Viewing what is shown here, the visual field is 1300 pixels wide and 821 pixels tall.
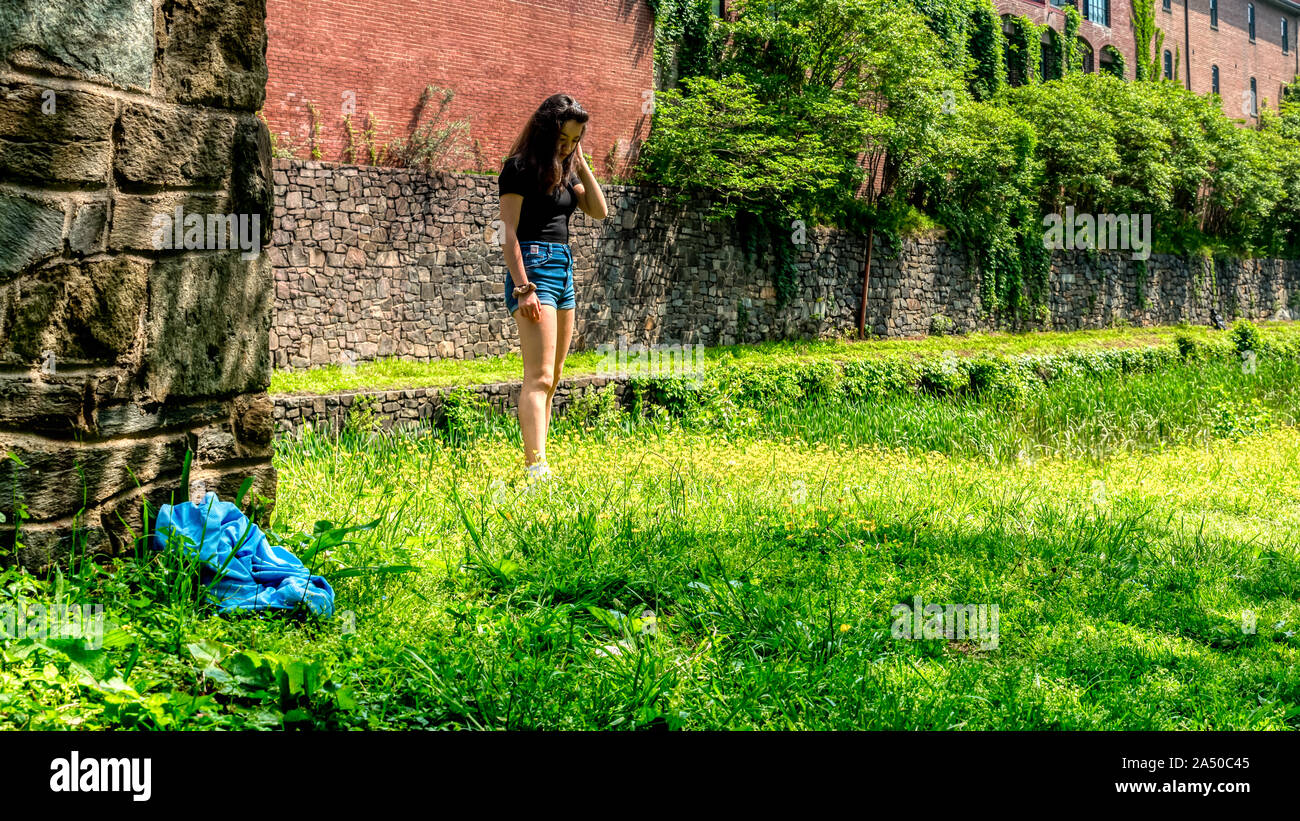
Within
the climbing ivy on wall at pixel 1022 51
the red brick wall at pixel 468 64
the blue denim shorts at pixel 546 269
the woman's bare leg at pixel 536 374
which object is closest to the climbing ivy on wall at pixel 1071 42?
the climbing ivy on wall at pixel 1022 51

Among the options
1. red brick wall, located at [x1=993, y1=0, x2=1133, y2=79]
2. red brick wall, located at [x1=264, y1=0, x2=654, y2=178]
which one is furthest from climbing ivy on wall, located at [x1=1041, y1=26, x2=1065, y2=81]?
red brick wall, located at [x1=264, y1=0, x2=654, y2=178]

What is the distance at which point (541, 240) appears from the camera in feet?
18.0

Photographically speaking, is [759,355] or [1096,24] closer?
[759,355]

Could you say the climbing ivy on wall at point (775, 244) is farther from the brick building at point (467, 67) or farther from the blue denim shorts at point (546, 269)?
the blue denim shorts at point (546, 269)

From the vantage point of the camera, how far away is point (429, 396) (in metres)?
10.3

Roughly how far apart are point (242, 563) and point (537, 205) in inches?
114

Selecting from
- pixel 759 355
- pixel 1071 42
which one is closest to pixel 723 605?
pixel 759 355

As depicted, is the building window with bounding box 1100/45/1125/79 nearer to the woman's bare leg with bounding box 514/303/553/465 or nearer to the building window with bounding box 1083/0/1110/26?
the building window with bounding box 1083/0/1110/26

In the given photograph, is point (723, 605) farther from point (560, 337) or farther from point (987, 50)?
point (987, 50)

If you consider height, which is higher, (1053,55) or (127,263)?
(1053,55)

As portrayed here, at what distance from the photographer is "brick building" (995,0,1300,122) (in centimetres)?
3170

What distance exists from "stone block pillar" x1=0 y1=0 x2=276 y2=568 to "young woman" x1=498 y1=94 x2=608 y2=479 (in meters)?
1.76
